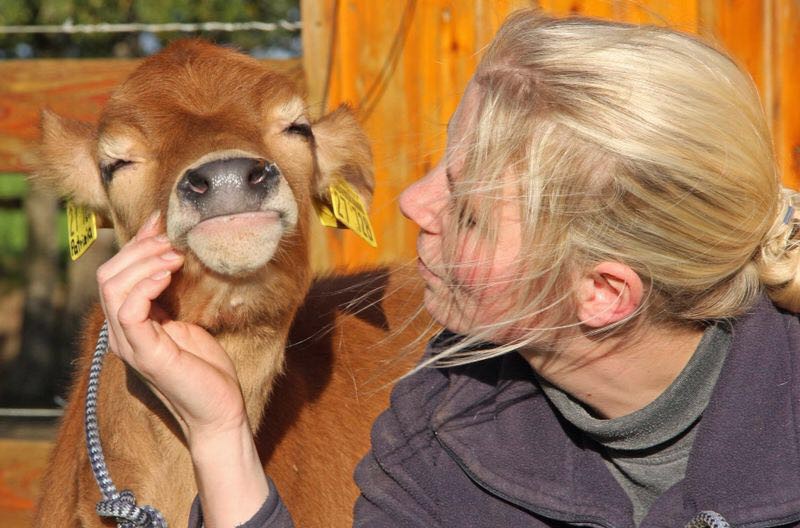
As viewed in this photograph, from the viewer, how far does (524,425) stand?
232 cm

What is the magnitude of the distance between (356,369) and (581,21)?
1.55m

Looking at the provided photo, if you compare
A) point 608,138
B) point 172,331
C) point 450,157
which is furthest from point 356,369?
point 608,138

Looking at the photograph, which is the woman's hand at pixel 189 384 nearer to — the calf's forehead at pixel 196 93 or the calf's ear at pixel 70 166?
the calf's forehead at pixel 196 93

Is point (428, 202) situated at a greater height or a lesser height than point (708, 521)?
greater

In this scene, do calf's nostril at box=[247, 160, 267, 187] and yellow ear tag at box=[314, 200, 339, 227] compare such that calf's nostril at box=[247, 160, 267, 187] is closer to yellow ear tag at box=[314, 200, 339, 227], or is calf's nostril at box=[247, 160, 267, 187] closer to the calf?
the calf

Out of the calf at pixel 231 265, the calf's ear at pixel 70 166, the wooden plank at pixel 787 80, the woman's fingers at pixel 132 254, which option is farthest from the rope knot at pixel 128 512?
the wooden plank at pixel 787 80

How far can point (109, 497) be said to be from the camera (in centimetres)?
259

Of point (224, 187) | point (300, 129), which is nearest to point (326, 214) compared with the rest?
point (300, 129)

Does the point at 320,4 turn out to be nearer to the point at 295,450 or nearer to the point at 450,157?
the point at 295,450

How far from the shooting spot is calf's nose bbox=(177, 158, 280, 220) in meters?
2.27

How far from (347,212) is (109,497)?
3.40ft

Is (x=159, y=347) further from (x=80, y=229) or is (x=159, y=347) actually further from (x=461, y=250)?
(x=80, y=229)

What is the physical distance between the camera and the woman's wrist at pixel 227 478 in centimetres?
Result: 221

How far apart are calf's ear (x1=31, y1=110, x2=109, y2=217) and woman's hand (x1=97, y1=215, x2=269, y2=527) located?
0.81 metres
